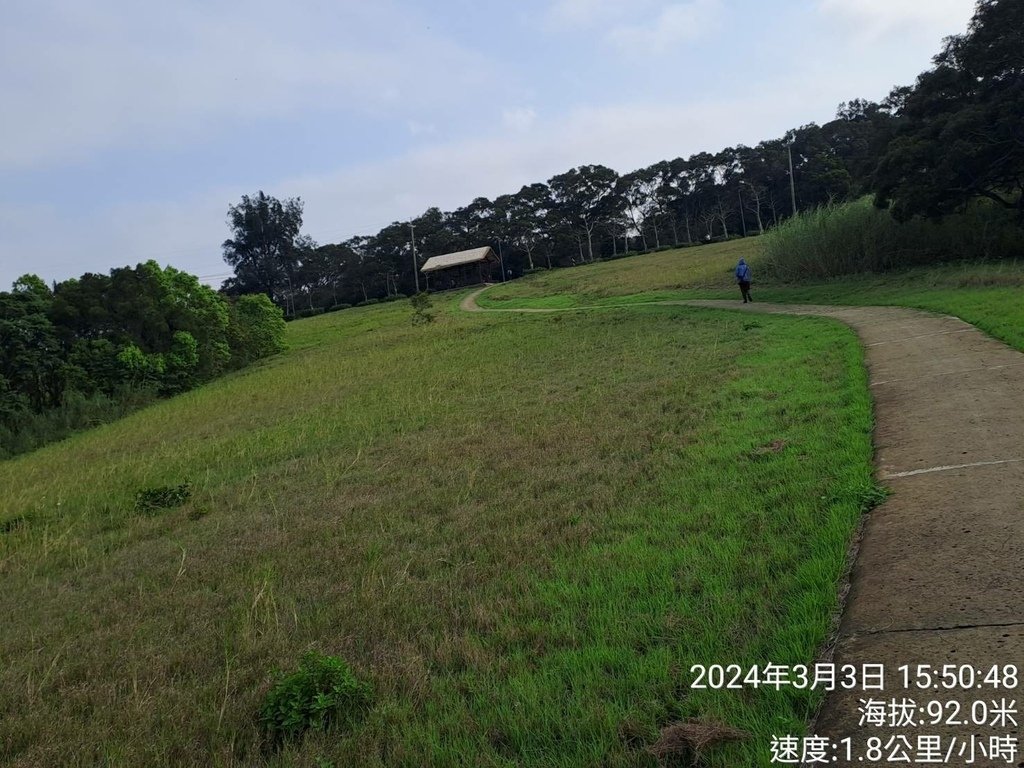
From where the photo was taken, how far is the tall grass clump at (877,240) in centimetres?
2264

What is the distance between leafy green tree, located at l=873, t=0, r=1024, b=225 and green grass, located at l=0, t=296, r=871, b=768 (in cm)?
1428

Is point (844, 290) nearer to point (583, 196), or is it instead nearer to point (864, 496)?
point (864, 496)

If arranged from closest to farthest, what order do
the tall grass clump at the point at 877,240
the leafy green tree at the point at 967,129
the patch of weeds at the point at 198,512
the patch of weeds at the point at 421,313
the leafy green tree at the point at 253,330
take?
1. the patch of weeds at the point at 198,512
2. the leafy green tree at the point at 967,129
3. the tall grass clump at the point at 877,240
4. the leafy green tree at the point at 253,330
5. the patch of weeds at the point at 421,313

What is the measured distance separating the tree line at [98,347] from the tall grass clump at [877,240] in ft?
82.8

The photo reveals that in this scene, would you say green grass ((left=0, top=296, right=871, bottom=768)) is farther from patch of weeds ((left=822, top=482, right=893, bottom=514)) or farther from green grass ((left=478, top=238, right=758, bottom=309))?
green grass ((left=478, top=238, right=758, bottom=309))

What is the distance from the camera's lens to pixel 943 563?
3512 millimetres

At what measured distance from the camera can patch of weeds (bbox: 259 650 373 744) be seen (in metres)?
3.29

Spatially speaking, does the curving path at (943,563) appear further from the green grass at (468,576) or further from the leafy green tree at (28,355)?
the leafy green tree at (28,355)

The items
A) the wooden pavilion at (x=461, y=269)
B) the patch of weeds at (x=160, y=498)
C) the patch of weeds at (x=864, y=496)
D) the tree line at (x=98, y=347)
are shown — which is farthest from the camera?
the wooden pavilion at (x=461, y=269)

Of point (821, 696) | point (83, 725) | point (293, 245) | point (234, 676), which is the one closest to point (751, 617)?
point (821, 696)

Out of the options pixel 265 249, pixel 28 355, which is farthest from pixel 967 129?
pixel 265 249

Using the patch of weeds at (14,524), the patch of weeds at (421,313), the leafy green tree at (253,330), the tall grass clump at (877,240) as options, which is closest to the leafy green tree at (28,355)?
the leafy green tree at (253,330)

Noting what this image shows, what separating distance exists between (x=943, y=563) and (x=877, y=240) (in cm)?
2507

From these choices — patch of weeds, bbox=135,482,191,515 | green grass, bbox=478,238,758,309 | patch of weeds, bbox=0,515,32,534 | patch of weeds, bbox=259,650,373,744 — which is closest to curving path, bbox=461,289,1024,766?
patch of weeds, bbox=259,650,373,744
